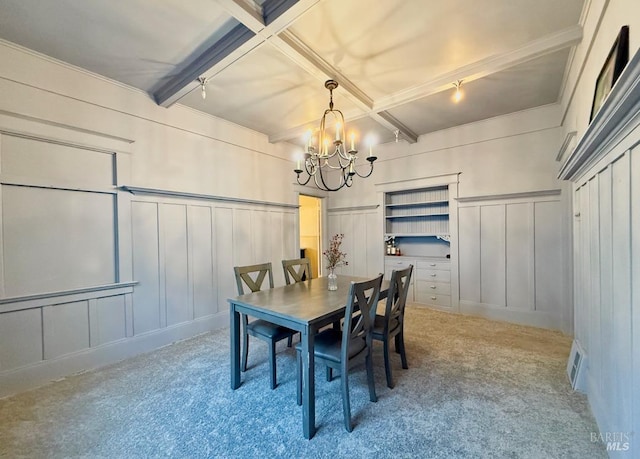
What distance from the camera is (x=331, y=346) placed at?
201cm

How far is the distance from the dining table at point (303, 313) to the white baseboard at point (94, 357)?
1450 mm

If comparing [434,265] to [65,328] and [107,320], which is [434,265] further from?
[65,328]

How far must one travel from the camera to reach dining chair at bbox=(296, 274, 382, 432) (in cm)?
180

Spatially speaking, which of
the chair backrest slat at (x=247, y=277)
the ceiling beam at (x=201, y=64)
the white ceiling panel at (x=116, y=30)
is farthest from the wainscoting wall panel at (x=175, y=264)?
the white ceiling panel at (x=116, y=30)

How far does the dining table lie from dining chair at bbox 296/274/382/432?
14cm

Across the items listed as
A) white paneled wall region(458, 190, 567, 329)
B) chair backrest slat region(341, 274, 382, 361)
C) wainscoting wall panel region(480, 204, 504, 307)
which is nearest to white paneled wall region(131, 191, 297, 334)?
chair backrest slat region(341, 274, 382, 361)

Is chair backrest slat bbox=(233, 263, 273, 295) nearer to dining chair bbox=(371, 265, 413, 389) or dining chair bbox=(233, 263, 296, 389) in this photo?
dining chair bbox=(233, 263, 296, 389)

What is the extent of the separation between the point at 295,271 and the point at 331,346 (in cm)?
146

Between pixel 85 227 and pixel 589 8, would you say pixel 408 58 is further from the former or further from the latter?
pixel 85 227

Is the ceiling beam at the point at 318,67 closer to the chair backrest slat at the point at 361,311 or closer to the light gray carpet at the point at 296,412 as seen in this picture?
the chair backrest slat at the point at 361,311

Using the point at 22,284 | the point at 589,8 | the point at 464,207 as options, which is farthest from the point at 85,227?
the point at 464,207

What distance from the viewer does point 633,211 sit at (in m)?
1.22

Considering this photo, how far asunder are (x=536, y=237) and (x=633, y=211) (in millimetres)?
2852

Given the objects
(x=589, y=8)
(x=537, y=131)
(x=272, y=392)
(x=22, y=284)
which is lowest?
(x=272, y=392)
